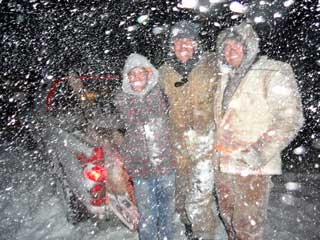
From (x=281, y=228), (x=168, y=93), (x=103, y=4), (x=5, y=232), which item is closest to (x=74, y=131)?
(x=168, y=93)

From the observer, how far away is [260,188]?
3.60 m

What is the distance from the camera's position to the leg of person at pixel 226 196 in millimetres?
3732

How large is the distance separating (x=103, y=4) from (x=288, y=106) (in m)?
13.7

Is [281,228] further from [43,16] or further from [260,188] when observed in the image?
[43,16]

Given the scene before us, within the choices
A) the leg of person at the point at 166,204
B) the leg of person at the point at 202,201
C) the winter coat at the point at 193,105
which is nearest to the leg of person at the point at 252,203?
the leg of person at the point at 202,201

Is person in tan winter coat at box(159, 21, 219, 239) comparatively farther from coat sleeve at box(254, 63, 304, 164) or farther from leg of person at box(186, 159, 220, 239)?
coat sleeve at box(254, 63, 304, 164)

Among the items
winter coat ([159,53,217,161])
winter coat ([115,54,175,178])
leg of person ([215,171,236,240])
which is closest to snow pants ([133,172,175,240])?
winter coat ([115,54,175,178])

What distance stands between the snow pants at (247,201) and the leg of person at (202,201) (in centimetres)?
30

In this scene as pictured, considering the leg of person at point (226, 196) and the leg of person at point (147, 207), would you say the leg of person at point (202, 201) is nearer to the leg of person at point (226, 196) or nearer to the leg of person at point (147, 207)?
the leg of person at point (226, 196)

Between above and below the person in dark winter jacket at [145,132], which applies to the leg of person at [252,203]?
below

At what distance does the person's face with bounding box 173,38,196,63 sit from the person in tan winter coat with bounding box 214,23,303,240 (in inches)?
12.9

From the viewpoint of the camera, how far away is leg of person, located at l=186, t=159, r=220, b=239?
4.09m

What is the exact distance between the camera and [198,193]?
4125mm

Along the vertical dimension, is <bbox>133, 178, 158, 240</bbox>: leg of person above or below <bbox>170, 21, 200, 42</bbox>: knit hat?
below
